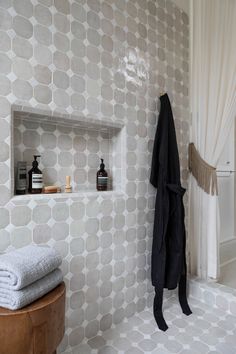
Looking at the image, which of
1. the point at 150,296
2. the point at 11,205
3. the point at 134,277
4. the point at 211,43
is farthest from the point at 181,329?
the point at 211,43

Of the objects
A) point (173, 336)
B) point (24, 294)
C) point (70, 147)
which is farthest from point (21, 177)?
point (173, 336)

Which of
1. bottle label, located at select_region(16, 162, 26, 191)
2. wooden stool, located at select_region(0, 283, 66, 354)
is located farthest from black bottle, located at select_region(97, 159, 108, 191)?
wooden stool, located at select_region(0, 283, 66, 354)

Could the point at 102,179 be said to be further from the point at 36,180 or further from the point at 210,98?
the point at 210,98

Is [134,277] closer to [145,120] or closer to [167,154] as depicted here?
[167,154]

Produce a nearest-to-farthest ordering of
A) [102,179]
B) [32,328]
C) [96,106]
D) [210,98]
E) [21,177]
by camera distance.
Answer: [32,328] < [21,177] < [96,106] < [102,179] < [210,98]

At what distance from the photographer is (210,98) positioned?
1905mm

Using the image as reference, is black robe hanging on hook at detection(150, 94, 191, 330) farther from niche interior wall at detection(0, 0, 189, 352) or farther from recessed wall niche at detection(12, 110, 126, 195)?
recessed wall niche at detection(12, 110, 126, 195)

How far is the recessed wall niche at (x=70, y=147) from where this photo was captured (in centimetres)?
127

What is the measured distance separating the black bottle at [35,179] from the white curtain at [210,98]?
1.23 metres

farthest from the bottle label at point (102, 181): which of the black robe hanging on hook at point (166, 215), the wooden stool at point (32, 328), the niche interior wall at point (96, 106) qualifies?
the wooden stool at point (32, 328)

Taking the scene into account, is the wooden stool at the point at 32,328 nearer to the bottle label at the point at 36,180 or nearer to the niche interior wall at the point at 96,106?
the niche interior wall at the point at 96,106

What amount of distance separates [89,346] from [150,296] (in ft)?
1.83

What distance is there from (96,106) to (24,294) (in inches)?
39.9

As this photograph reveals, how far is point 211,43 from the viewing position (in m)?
1.92
